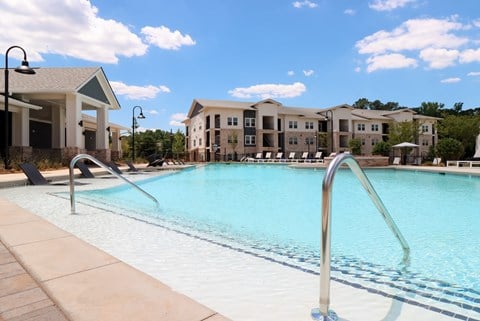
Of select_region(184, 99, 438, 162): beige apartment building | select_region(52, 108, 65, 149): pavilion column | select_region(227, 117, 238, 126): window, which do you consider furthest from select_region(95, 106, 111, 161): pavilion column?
select_region(227, 117, 238, 126): window

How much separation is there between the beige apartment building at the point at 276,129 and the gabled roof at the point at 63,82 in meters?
21.4

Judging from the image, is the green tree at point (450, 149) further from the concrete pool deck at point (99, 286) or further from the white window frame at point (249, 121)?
the concrete pool deck at point (99, 286)

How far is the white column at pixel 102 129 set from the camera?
24.2 metres

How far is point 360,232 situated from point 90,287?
14.4 ft

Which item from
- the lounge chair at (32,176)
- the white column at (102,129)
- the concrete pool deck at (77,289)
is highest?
the white column at (102,129)


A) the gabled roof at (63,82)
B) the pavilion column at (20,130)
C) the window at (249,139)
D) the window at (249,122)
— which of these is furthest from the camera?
the window at (249,122)

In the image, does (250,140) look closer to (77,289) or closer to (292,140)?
(292,140)

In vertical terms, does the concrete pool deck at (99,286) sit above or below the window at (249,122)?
below

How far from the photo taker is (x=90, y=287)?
240 cm

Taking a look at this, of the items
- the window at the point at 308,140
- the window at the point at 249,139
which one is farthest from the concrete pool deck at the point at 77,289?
the window at the point at 308,140

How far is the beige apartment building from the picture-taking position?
45.3 metres

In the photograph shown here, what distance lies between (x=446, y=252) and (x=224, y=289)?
10.9ft

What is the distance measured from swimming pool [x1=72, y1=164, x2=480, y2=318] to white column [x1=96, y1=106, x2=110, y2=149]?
49.6ft

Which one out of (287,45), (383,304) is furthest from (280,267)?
(287,45)
